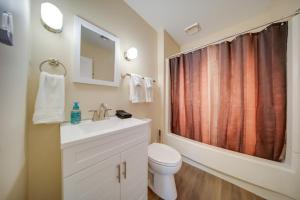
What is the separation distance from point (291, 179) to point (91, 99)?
79.0 inches

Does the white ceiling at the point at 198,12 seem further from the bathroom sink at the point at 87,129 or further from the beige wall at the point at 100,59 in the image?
the bathroom sink at the point at 87,129

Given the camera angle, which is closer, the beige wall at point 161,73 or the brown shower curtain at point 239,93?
the brown shower curtain at point 239,93

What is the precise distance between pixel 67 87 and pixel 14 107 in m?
0.38

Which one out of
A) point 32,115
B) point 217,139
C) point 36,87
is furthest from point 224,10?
point 32,115

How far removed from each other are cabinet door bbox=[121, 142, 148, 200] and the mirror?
759mm

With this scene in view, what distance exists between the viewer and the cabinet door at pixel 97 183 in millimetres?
541

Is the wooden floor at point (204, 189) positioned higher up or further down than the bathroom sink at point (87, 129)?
further down

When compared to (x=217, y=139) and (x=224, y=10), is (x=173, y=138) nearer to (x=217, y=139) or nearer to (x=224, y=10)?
(x=217, y=139)

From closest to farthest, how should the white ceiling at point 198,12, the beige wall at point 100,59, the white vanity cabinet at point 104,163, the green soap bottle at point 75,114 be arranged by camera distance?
the white vanity cabinet at point 104,163 → the green soap bottle at point 75,114 → the beige wall at point 100,59 → the white ceiling at point 198,12

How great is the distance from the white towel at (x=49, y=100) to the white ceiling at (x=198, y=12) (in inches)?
53.9

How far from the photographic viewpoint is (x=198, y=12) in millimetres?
1453

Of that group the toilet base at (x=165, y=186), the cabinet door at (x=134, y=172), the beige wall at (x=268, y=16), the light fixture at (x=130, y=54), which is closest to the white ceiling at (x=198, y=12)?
the beige wall at (x=268, y=16)

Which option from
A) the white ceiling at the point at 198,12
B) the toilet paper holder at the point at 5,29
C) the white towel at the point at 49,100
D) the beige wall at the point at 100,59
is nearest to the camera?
the toilet paper holder at the point at 5,29

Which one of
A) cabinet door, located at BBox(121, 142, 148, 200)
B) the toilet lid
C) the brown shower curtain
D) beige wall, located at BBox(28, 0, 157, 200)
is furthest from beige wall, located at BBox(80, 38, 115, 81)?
the brown shower curtain
